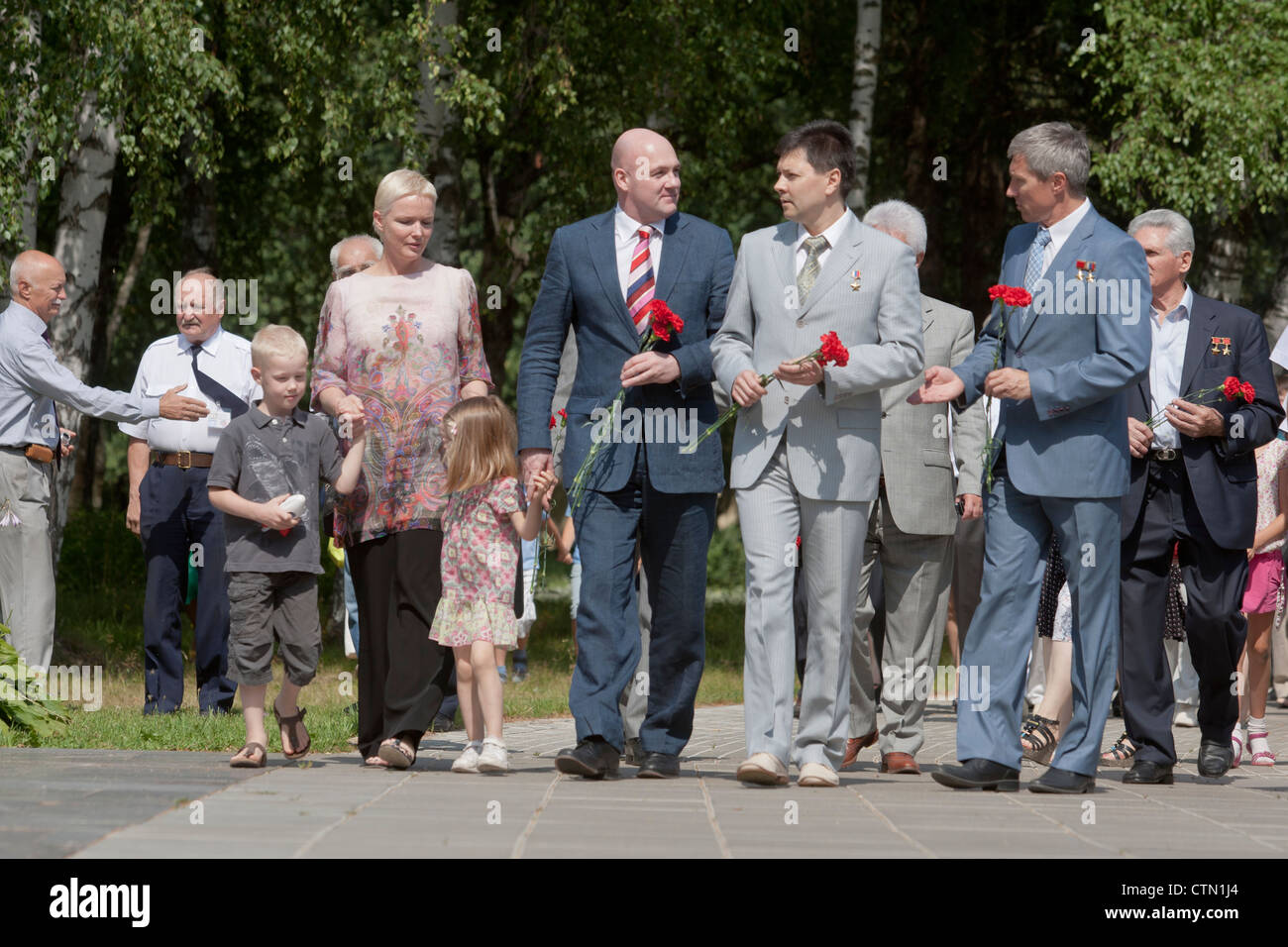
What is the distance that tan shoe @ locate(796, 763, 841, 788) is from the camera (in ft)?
23.1

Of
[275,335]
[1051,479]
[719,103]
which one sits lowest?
[1051,479]

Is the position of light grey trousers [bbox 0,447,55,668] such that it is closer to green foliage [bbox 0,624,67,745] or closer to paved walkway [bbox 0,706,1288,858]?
green foliage [bbox 0,624,67,745]

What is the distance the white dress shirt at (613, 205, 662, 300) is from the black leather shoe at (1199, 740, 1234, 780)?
349cm

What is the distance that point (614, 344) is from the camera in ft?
24.3

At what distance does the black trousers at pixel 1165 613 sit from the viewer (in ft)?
26.0

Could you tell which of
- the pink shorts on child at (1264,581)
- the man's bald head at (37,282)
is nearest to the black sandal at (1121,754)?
the pink shorts on child at (1264,581)

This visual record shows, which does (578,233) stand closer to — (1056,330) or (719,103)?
(1056,330)

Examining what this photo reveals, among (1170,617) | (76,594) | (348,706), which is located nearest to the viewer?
(1170,617)

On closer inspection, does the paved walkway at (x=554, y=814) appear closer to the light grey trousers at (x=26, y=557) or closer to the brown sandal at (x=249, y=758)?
the brown sandal at (x=249, y=758)

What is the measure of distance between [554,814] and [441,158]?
12656 millimetres

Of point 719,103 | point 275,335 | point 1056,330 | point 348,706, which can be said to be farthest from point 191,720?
point 719,103

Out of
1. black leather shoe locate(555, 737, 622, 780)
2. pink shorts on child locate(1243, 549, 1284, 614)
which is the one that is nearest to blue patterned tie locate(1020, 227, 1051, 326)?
black leather shoe locate(555, 737, 622, 780)
